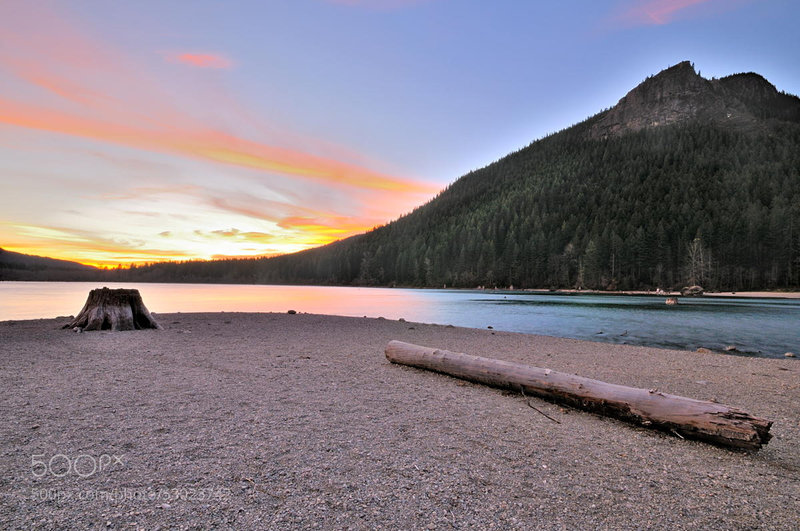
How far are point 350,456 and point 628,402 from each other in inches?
170

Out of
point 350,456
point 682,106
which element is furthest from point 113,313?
point 682,106

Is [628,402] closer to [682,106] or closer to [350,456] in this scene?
[350,456]

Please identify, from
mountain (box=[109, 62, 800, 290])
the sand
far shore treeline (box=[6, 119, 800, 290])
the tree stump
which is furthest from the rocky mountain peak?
the tree stump

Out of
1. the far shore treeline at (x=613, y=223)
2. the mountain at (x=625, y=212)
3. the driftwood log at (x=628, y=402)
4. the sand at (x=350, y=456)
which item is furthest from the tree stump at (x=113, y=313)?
the far shore treeline at (x=613, y=223)

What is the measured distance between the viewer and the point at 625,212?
102000 mm

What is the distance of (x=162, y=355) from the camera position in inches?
383

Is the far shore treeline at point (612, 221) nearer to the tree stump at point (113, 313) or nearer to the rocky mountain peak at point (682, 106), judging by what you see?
the rocky mountain peak at point (682, 106)

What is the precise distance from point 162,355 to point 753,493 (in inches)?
458

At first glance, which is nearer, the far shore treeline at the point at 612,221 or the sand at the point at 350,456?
the sand at the point at 350,456

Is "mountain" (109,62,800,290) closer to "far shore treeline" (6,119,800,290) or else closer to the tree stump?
"far shore treeline" (6,119,800,290)

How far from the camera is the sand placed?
3057 mm

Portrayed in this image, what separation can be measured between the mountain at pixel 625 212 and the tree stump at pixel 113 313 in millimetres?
92655

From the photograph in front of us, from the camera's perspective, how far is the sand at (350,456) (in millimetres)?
3057

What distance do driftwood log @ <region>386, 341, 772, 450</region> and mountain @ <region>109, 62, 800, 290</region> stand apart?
298 ft
